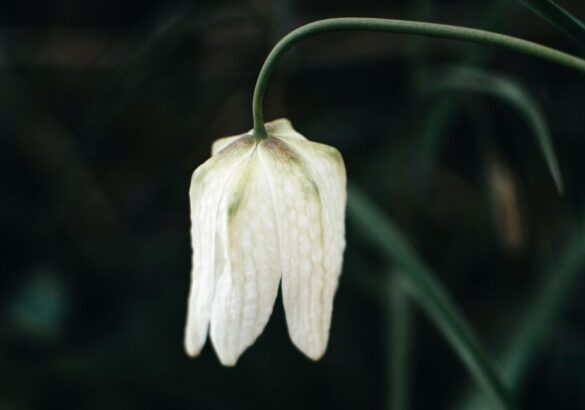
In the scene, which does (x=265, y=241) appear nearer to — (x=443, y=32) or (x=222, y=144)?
(x=222, y=144)

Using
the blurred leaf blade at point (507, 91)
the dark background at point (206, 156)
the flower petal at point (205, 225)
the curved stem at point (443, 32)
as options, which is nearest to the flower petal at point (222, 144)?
the flower petal at point (205, 225)

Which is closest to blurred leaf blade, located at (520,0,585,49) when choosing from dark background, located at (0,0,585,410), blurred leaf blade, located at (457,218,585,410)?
dark background, located at (0,0,585,410)

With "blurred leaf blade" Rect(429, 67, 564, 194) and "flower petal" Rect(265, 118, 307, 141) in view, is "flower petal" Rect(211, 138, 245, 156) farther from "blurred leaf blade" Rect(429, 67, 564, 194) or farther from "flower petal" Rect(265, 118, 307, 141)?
"blurred leaf blade" Rect(429, 67, 564, 194)

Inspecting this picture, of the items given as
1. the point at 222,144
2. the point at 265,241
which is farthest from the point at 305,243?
the point at 222,144

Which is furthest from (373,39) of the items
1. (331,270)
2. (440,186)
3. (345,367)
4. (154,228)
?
(331,270)

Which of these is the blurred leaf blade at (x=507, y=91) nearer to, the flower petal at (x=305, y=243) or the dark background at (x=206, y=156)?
the dark background at (x=206, y=156)

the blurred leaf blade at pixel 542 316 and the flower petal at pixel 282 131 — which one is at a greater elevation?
the flower petal at pixel 282 131
